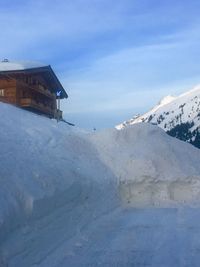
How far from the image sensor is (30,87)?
3300 centimetres

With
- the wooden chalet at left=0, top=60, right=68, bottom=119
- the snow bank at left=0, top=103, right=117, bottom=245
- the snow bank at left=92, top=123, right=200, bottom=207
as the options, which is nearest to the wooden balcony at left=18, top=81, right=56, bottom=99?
the wooden chalet at left=0, top=60, right=68, bottom=119

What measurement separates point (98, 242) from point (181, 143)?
1227 cm

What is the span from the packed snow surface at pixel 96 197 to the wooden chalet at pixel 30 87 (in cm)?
828

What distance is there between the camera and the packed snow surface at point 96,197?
378 inches

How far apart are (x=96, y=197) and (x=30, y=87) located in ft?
61.2

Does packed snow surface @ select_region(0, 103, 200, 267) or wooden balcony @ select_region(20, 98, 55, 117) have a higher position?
wooden balcony @ select_region(20, 98, 55, 117)

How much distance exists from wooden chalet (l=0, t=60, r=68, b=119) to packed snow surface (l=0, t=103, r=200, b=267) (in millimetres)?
8277

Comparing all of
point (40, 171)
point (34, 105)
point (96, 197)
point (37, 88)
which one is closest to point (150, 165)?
point (96, 197)

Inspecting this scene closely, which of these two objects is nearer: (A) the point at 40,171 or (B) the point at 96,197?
(A) the point at 40,171

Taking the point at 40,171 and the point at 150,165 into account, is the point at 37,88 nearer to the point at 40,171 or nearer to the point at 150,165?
the point at 150,165

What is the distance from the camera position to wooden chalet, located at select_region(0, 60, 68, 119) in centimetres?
3139

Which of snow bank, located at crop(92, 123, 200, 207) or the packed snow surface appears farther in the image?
snow bank, located at crop(92, 123, 200, 207)

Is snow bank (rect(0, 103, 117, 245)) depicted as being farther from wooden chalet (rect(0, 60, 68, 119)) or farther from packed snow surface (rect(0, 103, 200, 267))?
wooden chalet (rect(0, 60, 68, 119))

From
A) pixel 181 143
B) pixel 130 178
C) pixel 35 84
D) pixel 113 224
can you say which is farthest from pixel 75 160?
pixel 35 84
